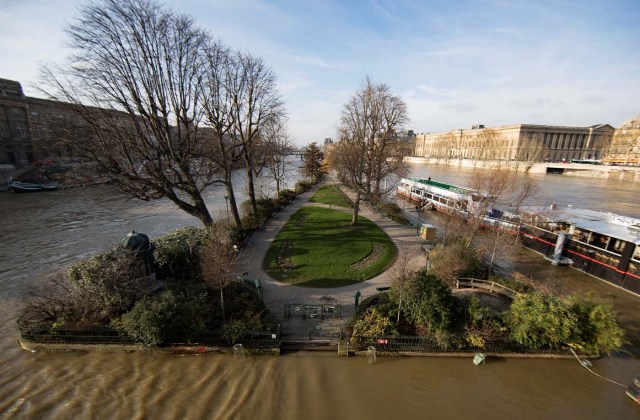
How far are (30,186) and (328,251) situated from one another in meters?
51.8

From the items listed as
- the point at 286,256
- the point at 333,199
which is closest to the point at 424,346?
the point at 286,256

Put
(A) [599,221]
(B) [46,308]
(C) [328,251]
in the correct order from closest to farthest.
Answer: (B) [46,308], (C) [328,251], (A) [599,221]

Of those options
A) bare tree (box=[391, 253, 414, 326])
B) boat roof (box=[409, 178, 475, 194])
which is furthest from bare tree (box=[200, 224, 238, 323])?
boat roof (box=[409, 178, 475, 194])

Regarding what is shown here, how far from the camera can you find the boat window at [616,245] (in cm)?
1681

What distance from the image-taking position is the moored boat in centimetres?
1644

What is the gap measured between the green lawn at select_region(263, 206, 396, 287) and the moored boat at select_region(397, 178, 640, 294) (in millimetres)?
7572

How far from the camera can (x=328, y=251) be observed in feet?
61.5

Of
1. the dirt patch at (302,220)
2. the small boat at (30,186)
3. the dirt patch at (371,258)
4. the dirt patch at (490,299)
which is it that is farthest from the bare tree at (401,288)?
the small boat at (30,186)

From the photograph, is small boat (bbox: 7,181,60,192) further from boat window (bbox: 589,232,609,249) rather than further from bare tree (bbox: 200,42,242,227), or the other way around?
boat window (bbox: 589,232,609,249)

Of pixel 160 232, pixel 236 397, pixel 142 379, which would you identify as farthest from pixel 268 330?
pixel 160 232

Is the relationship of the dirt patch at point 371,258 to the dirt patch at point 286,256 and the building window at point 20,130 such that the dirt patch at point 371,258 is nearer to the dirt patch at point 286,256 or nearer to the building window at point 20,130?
the dirt patch at point 286,256

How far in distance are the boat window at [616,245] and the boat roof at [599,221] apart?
1.37 ft

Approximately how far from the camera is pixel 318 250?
61.9 ft

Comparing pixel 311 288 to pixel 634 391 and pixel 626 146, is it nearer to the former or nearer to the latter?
pixel 634 391
